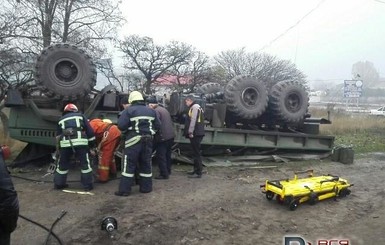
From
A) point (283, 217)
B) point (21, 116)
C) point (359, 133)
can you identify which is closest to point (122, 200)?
point (283, 217)

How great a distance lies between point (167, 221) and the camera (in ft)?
16.7

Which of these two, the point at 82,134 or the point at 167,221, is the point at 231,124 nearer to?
the point at 82,134

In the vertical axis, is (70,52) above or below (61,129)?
above

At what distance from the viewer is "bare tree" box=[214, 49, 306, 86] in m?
30.1

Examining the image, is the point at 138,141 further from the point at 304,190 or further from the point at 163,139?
the point at 304,190

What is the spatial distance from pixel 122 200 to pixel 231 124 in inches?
161

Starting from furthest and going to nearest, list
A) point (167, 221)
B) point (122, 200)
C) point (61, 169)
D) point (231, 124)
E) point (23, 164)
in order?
point (231, 124) < point (23, 164) < point (61, 169) < point (122, 200) < point (167, 221)

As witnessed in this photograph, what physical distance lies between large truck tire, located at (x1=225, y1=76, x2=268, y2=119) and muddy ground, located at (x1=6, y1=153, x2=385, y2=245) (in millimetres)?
1836

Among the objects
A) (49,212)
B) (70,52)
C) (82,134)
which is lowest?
(49,212)

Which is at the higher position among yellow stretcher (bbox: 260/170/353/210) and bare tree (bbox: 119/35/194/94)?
bare tree (bbox: 119/35/194/94)

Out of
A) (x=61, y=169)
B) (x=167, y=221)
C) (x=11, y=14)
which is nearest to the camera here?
(x=167, y=221)

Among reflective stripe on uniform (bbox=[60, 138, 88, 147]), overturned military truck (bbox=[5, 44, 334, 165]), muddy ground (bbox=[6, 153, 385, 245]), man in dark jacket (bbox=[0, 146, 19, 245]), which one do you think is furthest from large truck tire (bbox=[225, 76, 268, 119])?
man in dark jacket (bbox=[0, 146, 19, 245])

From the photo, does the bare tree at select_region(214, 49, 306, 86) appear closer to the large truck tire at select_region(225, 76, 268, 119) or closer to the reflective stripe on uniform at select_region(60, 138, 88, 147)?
the large truck tire at select_region(225, 76, 268, 119)

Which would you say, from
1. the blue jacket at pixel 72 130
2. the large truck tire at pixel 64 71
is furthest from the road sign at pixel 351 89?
the blue jacket at pixel 72 130
